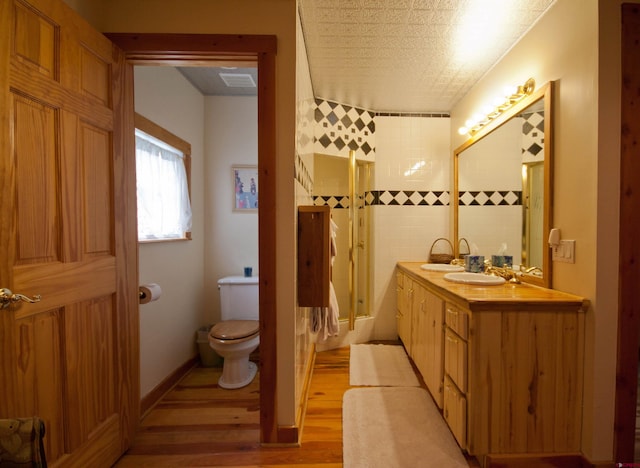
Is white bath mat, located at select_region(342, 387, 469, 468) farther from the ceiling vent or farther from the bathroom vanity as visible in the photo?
the ceiling vent

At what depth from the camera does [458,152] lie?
277 centimetres

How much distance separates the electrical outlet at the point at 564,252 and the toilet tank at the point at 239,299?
2081 millimetres

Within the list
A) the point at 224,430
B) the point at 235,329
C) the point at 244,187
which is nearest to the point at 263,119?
the point at 244,187

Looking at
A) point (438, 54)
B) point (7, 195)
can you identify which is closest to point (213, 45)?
point (7, 195)

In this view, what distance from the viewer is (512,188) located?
197cm

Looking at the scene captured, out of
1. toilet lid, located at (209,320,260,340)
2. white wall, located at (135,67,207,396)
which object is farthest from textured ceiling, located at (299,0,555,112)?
toilet lid, located at (209,320,260,340)

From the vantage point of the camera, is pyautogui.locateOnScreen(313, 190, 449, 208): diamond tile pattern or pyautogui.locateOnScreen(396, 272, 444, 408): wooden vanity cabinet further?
pyautogui.locateOnScreen(313, 190, 449, 208): diamond tile pattern

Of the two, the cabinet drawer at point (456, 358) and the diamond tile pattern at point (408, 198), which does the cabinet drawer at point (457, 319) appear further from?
the diamond tile pattern at point (408, 198)

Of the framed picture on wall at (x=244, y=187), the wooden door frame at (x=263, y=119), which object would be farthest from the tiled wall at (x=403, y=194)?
the wooden door frame at (x=263, y=119)

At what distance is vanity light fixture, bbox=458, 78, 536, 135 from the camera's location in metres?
1.74

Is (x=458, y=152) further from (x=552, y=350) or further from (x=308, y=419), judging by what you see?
(x=308, y=419)

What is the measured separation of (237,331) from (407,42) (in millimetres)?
2368

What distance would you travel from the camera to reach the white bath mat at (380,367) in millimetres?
2164

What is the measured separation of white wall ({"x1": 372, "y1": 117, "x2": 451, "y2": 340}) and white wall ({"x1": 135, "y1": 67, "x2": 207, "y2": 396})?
1.75 meters
